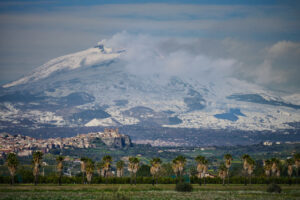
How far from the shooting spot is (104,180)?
13775 centimetres

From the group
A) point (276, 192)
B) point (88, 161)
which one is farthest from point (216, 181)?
point (276, 192)

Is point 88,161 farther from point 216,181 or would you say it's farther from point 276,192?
point 276,192

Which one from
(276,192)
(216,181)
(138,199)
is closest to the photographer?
(138,199)

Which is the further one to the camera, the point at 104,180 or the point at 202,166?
the point at 202,166

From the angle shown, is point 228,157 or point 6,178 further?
point 228,157

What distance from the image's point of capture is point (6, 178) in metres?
130

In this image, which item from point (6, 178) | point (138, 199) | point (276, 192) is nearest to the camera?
point (138, 199)

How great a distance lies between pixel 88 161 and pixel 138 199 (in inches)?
2588

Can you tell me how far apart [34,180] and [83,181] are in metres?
11.2

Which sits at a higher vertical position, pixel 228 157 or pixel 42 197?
pixel 228 157

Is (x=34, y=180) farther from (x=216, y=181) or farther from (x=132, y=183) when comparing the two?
(x=216, y=181)

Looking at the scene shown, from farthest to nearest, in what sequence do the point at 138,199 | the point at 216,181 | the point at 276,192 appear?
1. the point at 216,181
2. the point at 276,192
3. the point at 138,199

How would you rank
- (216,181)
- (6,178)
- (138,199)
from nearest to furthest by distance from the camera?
(138,199) < (6,178) < (216,181)

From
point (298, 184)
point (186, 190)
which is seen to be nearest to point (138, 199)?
point (186, 190)
